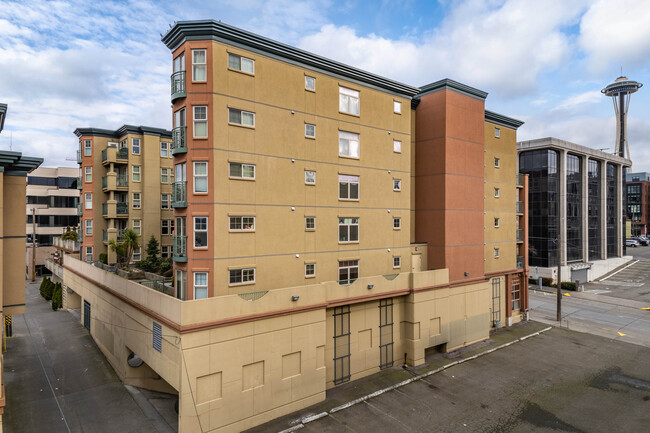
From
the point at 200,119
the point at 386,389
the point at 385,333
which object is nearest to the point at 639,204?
the point at 385,333

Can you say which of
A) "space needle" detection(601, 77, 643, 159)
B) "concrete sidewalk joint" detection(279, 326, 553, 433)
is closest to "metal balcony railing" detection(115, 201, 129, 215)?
"concrete sidewalk joint" detection(279, 326, 553, 433)

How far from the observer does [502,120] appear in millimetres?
36031

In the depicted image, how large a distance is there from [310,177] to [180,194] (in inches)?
315

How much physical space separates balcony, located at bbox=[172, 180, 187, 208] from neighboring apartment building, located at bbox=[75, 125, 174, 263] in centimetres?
2045

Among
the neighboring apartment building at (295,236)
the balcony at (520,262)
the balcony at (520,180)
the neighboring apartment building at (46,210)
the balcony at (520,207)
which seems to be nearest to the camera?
the neighboring apartment building at (295,236)

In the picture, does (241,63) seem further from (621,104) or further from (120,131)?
(621,104)

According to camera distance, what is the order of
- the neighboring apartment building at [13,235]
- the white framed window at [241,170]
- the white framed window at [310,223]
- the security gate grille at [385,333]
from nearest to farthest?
the neighboring apartment building at [13,235], the white framed window at [241,170], the white framed window at [310,223], the security gate grille at [385,333]

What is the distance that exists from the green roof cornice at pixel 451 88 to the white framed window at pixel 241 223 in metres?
19.4

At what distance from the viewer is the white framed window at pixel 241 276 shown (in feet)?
64.0

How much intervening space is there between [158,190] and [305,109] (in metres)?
23.0

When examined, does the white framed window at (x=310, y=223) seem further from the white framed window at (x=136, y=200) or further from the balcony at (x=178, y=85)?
the white framed window at (x=136, y=200)

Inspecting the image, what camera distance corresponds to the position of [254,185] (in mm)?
20391

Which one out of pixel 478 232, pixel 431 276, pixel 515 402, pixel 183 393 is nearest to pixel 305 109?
pixel 431 276

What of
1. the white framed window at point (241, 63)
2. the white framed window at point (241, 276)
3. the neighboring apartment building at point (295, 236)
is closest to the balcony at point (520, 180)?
the neighboring apartment building at point (295, 236)
